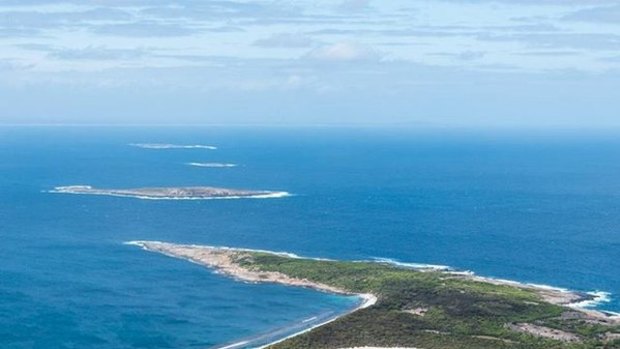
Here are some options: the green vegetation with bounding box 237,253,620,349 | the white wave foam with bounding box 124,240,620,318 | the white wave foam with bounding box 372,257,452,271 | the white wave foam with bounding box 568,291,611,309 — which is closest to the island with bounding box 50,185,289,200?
the white wave foam with bounding box 124,240,620,318

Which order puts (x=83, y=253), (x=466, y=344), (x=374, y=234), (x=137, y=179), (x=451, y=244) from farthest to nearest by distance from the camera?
(x=137, y=179)
(x=374, y=234)
(x=451, y=244)
(x=83, y=253)
(x=466, y=344)

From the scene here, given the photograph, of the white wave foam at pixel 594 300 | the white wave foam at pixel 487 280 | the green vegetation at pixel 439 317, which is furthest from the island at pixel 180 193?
the white wave foam at pixel 594 300

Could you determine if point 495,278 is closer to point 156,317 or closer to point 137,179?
point 156,317

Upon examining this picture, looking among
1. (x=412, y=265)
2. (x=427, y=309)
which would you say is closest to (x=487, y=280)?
(x=412, y=265)

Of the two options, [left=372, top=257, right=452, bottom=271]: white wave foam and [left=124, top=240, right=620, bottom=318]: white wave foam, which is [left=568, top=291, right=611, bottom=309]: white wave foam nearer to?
[left=124, top=240, right=620, bottom=318]: white wave foam

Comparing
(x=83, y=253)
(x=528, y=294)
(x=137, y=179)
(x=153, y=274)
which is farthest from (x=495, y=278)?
(x=137, y=179)

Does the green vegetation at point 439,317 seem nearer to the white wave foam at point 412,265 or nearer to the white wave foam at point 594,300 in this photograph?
the white wave foam at point 594,300
